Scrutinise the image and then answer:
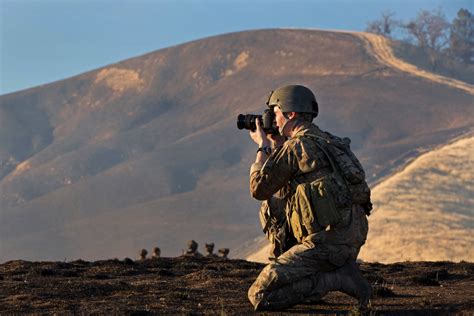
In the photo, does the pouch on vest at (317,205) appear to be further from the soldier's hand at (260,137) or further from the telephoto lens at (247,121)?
the telephoto lens at (247,121)

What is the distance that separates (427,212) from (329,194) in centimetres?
6504

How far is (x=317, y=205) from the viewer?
969 cm

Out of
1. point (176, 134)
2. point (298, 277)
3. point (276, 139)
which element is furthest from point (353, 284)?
point (176, 134)

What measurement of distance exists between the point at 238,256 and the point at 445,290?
2636 inches

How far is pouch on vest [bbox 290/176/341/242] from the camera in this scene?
31.7ft

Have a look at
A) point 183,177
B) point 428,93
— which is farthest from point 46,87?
point 428,93

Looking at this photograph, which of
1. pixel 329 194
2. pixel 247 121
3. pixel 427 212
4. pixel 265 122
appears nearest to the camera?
pixel 329 194

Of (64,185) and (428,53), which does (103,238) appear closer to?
(64,185)

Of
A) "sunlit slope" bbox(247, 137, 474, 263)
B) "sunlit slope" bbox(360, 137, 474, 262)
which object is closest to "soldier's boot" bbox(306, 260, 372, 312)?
"sunlit slope" bbox(247, 137, 474, 263)

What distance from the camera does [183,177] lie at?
138 m

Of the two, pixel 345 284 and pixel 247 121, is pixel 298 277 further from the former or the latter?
pixel 247 121

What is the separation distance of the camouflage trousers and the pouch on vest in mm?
211

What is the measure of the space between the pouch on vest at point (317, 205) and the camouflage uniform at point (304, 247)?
0.09 m

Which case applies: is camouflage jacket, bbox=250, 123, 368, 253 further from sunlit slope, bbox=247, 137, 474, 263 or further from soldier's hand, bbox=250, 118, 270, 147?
sunlit slope, bbox=247, 137, 474, 263
